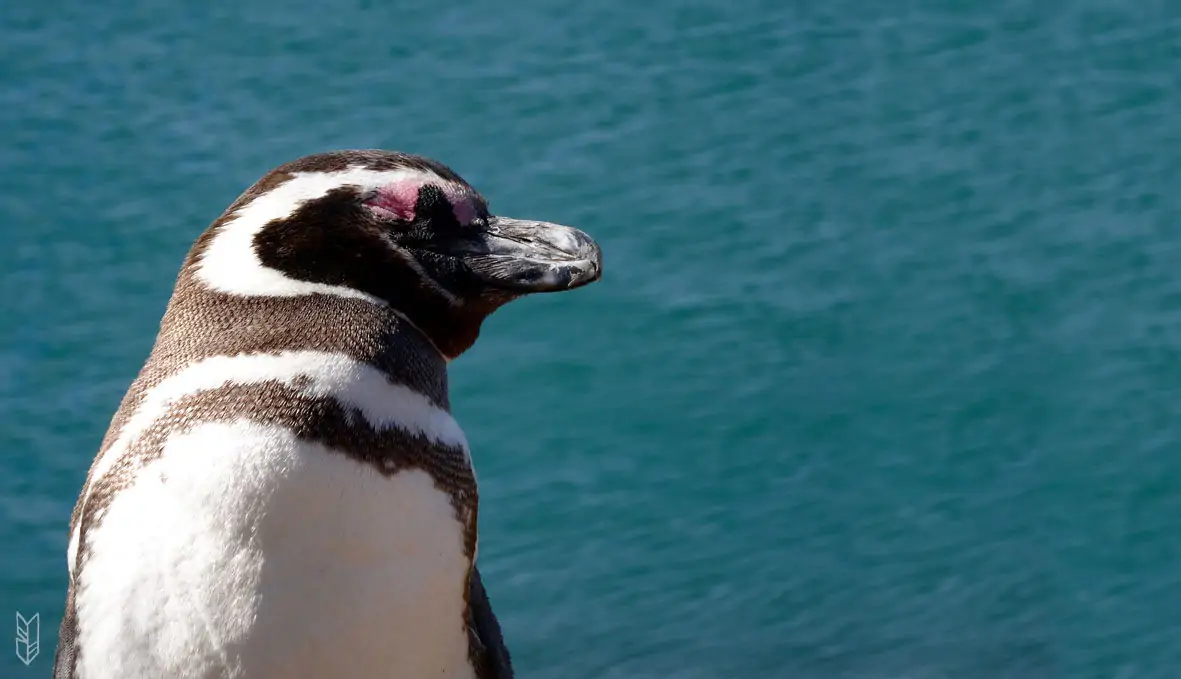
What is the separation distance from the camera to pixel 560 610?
386 cm

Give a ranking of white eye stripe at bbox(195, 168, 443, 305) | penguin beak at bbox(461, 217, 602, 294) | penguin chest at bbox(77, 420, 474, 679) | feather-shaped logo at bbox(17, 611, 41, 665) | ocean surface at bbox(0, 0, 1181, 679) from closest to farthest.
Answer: penguin chest at bbox(77, 420, 474, 679) → white eye stripe at bbox(195, 168, 443, 305) → penguin beak at bbox(461, 217, 602, 294) → feather-shaped logo at bbox(17, 611, 41, 665) → ocean surface at bbox(0, 0, 1181, 679)

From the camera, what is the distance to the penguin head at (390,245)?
1491 millimetres

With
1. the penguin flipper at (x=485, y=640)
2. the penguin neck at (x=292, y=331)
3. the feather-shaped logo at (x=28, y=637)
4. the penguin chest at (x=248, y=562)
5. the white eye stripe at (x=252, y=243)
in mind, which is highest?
the white eye stripe at (x=252, y=243)

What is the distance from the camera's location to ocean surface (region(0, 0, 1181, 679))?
3.90 metres

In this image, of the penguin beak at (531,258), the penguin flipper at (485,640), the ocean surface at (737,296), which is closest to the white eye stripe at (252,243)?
the penguin beak at (531,258)

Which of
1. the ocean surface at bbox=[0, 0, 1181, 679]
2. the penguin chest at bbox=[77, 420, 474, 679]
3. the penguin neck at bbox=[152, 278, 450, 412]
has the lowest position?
the ocean surface at bbox=[0, 0, 1181, 679]

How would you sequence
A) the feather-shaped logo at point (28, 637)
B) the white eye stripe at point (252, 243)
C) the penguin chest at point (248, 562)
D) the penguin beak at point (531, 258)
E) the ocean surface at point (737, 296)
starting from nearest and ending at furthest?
the penguin chest at point (248, 562)
the white eye stripe at point (252, 243)
the penguin beak at point (531, 258)
the feather-shaped logo at point (28, 637)
the ocean surface at point (737, 296)

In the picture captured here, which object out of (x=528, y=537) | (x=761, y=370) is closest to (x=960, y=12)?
(x=761, y=370)

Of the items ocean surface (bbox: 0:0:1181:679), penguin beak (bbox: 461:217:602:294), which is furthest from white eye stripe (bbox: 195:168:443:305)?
ocean surface (bbox: 0:0:1181:679)

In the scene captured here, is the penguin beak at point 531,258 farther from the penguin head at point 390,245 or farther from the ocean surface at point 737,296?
the ocean surface at point 737,296

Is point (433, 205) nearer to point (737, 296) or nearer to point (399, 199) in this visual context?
point (399, 199)

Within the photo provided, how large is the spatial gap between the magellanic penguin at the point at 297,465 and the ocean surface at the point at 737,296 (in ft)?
7.45

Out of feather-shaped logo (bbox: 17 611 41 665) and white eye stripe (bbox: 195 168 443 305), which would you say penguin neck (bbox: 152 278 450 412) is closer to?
white eye stripe (bbox: 195 168 443 305)

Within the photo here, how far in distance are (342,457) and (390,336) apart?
5.9 inches
